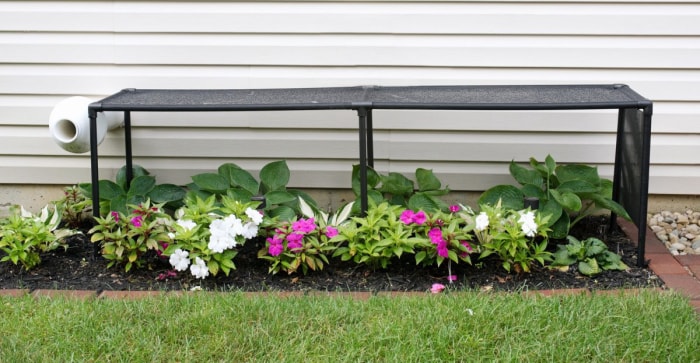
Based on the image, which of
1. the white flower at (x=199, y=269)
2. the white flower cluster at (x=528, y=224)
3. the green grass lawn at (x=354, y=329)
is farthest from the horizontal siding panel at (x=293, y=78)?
the green grass lawn at (x=354, y=329)

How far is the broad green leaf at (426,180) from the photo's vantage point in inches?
155

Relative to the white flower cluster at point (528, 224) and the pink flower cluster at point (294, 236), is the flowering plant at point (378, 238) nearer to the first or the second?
the pink flower cluster at point (294, 236)

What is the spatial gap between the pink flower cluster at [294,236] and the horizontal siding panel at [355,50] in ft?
3.13

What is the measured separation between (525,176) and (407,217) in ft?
2.37


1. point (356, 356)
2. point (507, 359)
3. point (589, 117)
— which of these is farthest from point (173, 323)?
point (589, 117)

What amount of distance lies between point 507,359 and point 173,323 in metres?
1.14

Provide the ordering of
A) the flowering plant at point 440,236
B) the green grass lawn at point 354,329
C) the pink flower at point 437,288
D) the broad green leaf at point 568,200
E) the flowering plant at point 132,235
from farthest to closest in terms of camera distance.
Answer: the broad green leaf at point 568,200 → the flowering plant at point 132,235 → the flowering plant at point 440,236 → the pink flower at point 437,288 → the green grass lawn at point 354,329

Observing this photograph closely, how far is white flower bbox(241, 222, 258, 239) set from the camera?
3431mm

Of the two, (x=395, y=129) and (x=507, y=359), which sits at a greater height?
(x=395, y=129)

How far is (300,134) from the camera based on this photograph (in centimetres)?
418

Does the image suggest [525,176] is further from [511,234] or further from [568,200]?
[511,234]

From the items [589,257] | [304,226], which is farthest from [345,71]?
[589,257]

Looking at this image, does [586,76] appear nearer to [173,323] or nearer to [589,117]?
[589,117]

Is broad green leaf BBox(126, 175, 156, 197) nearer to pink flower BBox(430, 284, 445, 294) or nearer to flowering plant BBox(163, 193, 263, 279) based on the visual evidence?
flowering plant BBox(163, 193, 263, 279)
